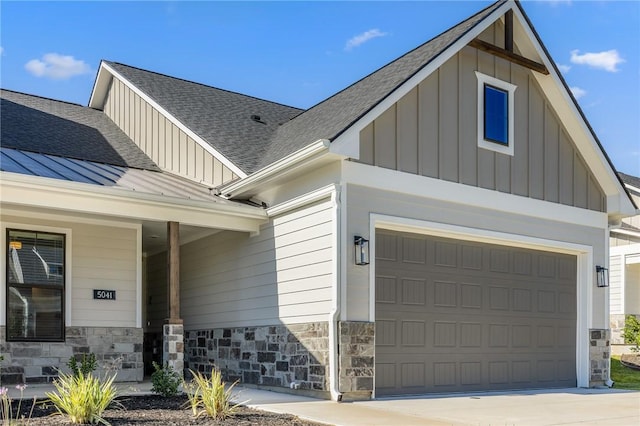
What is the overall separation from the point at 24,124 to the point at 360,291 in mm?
8558

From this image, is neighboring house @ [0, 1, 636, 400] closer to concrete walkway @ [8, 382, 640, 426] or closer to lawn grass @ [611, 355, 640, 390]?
concrete walkway @ [8, 382, 640, 426]

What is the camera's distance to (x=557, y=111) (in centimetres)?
1348

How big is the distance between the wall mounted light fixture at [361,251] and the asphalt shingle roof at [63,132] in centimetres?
590

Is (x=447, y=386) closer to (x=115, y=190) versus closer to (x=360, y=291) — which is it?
(x=360, y=291)

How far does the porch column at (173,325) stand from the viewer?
10.7 m

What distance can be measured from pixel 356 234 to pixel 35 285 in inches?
206

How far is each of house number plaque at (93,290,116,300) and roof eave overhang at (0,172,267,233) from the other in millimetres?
1691

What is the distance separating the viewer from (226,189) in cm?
1215

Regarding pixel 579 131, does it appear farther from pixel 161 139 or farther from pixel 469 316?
pixel 161 139

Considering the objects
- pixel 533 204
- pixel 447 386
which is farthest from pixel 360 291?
pixel 533 204

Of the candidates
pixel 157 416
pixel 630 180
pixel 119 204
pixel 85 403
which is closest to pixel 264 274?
pixel 119 204

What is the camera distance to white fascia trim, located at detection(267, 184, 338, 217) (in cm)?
1031

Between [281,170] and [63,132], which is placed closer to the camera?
[281,170]

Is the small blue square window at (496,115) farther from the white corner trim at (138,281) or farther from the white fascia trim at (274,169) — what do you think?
the white corner trim at (138,281)
